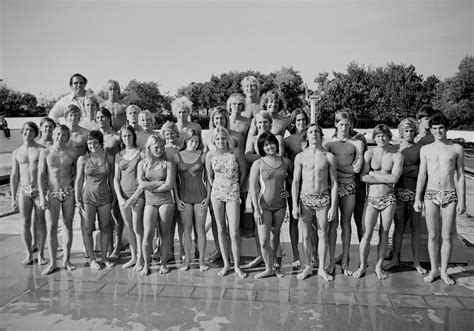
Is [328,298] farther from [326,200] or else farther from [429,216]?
[429,216]

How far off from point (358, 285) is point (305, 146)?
1.81 m

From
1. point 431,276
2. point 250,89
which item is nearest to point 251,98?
point 250,89

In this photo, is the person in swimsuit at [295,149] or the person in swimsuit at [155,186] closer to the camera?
the person in swimsuit at [155,186]

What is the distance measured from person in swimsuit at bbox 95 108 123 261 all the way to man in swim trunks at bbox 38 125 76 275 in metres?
0.49

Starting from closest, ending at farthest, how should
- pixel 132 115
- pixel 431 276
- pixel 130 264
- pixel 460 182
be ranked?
1. pixel 460 182
2. pixel 431 276
3. pixel 130 264
4. pixel 132 115

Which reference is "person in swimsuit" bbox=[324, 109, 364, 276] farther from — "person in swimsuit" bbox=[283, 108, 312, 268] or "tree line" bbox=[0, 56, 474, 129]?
"tree line" bbox=[0, 56, 474, 129]

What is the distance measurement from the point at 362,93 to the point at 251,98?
42260mm

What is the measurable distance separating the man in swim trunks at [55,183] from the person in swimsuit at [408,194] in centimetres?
422

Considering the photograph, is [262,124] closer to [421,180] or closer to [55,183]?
[421,180]

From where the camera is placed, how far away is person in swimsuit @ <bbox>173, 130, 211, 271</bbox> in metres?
5.08

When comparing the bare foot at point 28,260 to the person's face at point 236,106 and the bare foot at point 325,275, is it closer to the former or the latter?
the person's face at point 236,106

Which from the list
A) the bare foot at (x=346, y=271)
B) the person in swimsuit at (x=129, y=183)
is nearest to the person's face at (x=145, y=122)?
the person in swimsuit at (x=129, y=183)

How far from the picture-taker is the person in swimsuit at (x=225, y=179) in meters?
4.90

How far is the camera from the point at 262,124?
5066 millimetres
